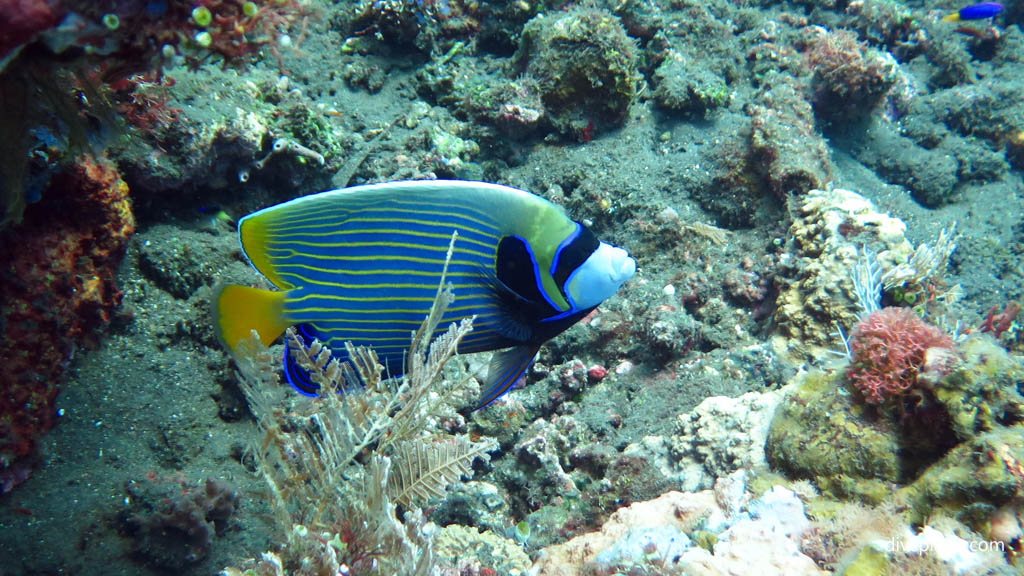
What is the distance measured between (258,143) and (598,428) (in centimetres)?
322

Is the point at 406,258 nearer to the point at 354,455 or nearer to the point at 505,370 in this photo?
the point at 505,370

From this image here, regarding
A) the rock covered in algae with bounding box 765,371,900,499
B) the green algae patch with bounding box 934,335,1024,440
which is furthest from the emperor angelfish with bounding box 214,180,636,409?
the green algae patch with bounding box 934,335,1024,440

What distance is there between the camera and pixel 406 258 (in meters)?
1.87

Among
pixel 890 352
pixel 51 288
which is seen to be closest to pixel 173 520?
pixel 51 288

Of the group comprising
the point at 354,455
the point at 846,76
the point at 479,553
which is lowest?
the point at 479,553

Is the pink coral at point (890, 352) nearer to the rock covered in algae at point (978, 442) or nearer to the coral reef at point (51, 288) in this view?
the rock covered in algae at point (978, 442)

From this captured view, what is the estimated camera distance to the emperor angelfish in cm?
184

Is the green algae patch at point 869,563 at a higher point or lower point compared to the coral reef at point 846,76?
lower

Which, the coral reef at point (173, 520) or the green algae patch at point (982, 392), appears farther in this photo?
the coral reef at point (173, 520)

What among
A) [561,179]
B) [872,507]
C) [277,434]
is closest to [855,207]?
[561,179]

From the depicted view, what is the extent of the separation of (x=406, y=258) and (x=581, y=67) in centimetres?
391

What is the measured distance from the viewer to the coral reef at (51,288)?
7.80ft

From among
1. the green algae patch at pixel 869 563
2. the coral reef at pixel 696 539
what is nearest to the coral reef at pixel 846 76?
the coral reef at pixel 696 539

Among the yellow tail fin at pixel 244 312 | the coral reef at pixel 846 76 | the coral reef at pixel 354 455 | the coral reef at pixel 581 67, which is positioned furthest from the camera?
the coral reef at pixel 846 76
